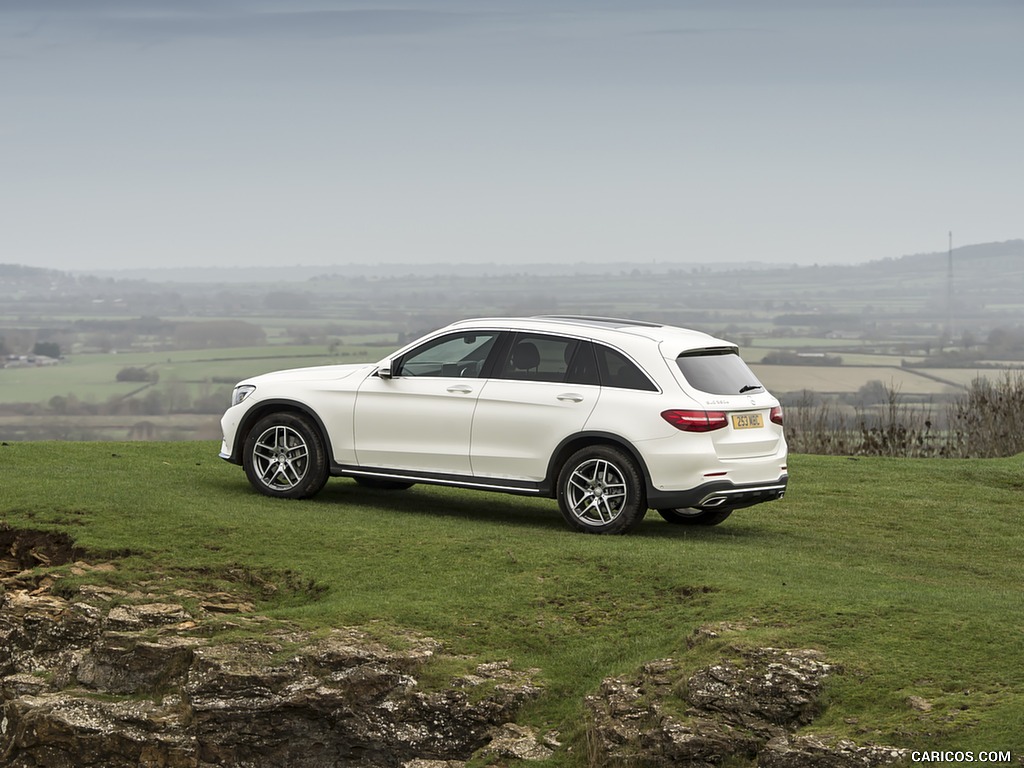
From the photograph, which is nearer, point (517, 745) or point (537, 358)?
point (517, 745)

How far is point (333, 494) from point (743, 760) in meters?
7.11

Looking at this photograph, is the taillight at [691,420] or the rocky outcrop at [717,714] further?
the taillight at [691,420]

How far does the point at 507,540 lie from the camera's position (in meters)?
11.7

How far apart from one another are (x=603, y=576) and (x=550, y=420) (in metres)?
2.09

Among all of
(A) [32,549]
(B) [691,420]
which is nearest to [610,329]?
(B) [691,420]

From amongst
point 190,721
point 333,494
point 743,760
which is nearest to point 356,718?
point 190,721

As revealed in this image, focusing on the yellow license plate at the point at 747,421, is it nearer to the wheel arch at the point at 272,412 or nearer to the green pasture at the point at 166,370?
the wheel arch at the point at 272,412

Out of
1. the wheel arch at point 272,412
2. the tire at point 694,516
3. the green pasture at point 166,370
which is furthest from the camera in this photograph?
the green pasture at point 166,370

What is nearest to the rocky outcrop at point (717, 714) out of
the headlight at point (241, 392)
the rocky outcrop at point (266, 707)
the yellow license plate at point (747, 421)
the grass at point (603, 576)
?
the grass at point (603, 576)

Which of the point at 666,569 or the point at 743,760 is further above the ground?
the point at 666,569

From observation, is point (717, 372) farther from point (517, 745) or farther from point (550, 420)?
point (517, 745)

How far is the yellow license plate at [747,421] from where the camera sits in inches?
475

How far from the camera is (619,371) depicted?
12.2 m

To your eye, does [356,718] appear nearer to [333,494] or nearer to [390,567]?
[390,567]
